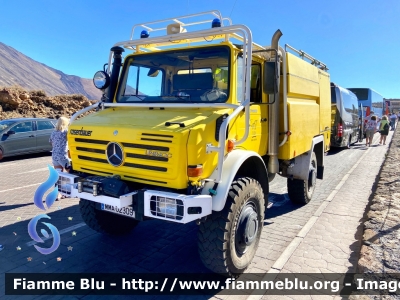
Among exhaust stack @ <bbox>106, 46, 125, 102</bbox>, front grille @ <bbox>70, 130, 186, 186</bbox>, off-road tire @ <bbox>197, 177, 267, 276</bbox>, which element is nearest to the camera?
front grille @ <bbox>70, 130, 186, 186</bbox>

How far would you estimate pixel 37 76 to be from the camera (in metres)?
72.4

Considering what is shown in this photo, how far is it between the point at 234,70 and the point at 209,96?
424 mm

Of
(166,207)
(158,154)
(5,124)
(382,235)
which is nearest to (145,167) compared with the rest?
(158,154)

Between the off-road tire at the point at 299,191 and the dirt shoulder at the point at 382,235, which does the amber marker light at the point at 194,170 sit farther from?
the off-road tire at the point at 299,191

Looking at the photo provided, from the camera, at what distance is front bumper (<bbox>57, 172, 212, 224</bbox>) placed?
107 inches

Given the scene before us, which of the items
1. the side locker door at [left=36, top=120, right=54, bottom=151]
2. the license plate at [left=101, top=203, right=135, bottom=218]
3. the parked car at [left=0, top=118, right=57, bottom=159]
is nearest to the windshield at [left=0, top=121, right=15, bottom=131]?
the parked car at [left=0, top=118, right=57, bottom=159]

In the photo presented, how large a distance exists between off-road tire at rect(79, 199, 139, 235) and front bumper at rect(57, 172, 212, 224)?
43.6 inches

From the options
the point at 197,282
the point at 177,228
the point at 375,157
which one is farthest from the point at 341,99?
the point at 197,282

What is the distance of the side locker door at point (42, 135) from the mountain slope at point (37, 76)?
49.8 m

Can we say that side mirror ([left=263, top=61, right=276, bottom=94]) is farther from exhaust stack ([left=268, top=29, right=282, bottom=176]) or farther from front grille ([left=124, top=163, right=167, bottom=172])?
front grille ([left=124, top=163, right=167, bottom=172])

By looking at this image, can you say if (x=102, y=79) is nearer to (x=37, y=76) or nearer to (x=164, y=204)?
(x=164, y=204)

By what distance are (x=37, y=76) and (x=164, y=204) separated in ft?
268

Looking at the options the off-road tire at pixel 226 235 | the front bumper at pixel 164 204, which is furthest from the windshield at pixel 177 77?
the front bumper at pixel 164 204

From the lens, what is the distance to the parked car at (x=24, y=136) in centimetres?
1105
